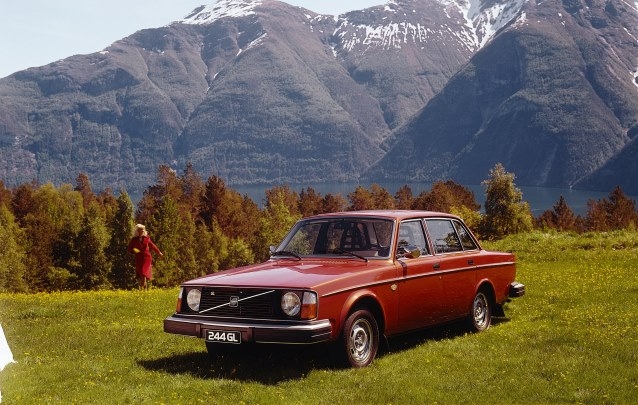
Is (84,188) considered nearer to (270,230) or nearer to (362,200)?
(362,200)

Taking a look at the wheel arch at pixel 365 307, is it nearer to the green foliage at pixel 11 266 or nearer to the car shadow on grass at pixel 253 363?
the car shadow on grass at pixel 253 363

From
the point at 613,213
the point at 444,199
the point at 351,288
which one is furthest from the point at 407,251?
the point at 613,213

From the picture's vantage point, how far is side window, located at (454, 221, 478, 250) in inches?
531

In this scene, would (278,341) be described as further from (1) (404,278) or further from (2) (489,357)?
(2) (489,357)

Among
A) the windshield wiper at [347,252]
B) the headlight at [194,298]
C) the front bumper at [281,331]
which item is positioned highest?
the windshield wiper at [347,252]

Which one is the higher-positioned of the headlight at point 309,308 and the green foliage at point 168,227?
the headlight at point 309,308

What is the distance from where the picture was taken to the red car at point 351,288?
32.0ft

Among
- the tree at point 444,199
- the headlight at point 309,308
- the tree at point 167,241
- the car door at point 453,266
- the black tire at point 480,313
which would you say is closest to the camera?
the headlight at point 309,308

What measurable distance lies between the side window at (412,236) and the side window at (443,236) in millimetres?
274

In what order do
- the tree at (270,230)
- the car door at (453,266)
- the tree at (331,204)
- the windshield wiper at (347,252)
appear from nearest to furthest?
the windshield wiper at (347,252) → the car door at (453,266) → the tree at (270,230) → the tree at (331,204)

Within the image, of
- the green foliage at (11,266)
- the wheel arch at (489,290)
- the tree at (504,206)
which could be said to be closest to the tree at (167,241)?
the green foliage at (11,266)

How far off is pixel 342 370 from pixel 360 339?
0.62m

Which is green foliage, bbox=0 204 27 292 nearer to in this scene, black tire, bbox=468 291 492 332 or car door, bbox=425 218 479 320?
black tire, bbox=468 291 492 332

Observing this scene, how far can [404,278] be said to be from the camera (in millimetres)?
11250
